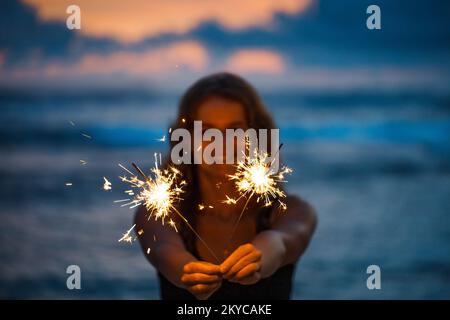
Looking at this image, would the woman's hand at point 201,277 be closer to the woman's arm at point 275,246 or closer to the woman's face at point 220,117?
the woman's arm at point 275,246

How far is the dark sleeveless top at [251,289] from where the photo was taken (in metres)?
2.55

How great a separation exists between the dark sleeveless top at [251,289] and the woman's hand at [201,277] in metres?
0.25

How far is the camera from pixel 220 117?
8.47 ft

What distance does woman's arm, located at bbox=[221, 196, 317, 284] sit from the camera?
2.30 metres

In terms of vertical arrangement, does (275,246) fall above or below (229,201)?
below

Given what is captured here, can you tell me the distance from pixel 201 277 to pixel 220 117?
58cm

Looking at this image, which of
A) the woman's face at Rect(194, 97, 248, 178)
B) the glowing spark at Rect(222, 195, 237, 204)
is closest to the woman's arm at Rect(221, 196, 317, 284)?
the glowing spark at Rect(222, 195, 237, 204)

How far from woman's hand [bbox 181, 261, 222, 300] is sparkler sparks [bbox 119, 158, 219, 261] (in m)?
0.28

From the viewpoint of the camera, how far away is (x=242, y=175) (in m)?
2.56

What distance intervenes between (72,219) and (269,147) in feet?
9.49

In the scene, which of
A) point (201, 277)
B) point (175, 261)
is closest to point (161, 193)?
point (175, 261)

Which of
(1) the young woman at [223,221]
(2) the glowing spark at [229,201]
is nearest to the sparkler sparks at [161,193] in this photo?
(1) the young woman at [223,221]

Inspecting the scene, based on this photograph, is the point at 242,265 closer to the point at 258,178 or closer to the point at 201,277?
the point at 201,277

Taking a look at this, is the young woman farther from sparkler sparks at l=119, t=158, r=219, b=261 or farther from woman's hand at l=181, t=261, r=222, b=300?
woman's hand at l=181, t=261, r=222, b=300
